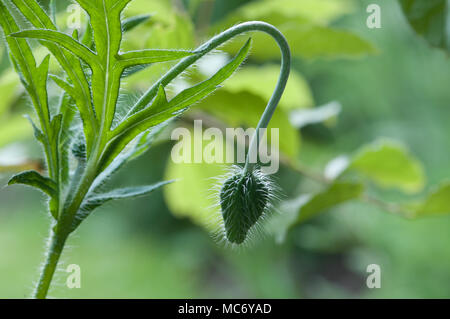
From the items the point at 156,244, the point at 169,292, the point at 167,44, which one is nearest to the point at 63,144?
the point at 167,44

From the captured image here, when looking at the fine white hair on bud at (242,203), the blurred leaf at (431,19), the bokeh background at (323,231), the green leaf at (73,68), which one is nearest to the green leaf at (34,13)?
the green leaf at (73,68)

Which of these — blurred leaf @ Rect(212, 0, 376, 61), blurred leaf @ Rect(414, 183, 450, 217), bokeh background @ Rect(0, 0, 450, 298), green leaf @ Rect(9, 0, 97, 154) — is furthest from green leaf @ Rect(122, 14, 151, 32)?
bokeh background @ Rect(0, 0, 450, 298)

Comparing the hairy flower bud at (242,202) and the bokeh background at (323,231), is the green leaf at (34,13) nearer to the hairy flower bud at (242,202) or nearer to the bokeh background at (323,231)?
the hairy flower bud at (242,202)

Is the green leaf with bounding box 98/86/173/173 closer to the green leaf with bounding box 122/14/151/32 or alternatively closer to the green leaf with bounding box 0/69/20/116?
the green leaf with bounding box 122/14/151/32

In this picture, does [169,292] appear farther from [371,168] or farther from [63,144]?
[63,144]

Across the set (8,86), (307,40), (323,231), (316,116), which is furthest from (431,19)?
(323,231)

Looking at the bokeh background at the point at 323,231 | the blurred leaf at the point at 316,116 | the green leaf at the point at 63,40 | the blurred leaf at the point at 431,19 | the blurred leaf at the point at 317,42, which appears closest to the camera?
the green leaf at the point at 63,40

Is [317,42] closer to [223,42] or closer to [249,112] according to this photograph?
[249,112]
